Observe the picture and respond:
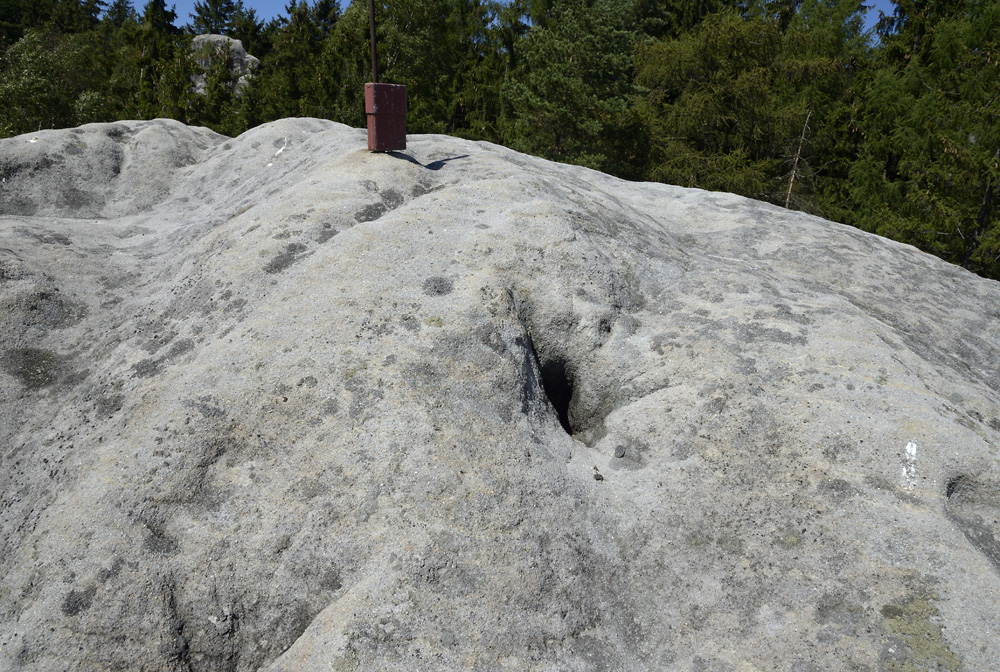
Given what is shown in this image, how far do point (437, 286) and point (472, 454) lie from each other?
166cm

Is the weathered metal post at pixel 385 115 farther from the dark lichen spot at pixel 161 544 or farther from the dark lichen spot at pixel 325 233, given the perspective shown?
the dark lichen spot at pixel 161 544

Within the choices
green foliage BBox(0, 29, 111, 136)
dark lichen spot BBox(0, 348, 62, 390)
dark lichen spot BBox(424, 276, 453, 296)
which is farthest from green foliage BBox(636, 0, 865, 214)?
green foliage BBox(0, 29, 111, 136)

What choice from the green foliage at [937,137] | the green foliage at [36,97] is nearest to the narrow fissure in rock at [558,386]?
the green foliage at [937,137]

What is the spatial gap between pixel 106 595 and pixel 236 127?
2837 centimetres

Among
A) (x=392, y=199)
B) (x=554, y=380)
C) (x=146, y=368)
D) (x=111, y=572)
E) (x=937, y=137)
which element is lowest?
(x=111, y=572)

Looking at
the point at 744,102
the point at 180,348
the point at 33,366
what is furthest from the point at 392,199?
the point at 744,102

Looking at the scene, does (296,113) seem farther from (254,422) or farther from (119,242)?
(254,422)

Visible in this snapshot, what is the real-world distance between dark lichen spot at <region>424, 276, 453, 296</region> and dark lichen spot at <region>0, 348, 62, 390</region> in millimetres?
3050

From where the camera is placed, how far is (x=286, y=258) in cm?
569

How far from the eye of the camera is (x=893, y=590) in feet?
12.3

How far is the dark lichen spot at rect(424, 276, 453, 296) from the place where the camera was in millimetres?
5359

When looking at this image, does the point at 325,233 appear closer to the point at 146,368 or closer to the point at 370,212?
the point at 370,212

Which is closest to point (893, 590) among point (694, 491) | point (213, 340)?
point (694, 491)

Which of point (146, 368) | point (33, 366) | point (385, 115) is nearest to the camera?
point (146, 368)
